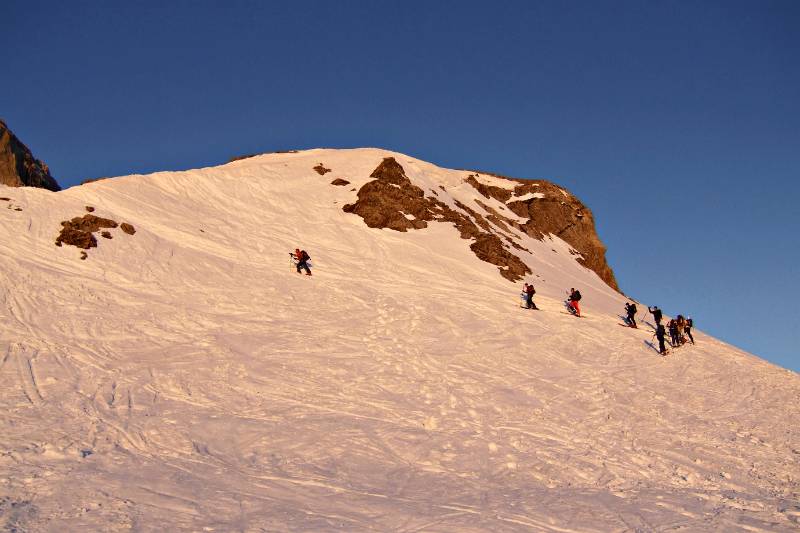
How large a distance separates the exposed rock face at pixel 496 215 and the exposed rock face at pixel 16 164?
25.1 meters

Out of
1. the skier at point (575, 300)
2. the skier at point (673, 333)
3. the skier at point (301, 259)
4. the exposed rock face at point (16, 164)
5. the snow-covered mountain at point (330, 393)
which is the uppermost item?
the exposed rock face at point (16, 164)

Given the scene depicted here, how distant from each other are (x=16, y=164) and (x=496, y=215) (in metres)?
37.7

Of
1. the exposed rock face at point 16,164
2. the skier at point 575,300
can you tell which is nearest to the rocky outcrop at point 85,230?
the exposed rock face at point 16,164

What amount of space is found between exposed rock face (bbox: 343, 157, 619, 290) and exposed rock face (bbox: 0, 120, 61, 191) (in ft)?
82.2

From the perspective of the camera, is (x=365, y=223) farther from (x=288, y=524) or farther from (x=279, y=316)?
(x=288, y=524)

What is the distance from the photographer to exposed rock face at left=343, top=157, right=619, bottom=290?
39.4 metres

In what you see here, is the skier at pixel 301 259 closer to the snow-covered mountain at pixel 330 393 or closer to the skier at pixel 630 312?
the snow-covered mountain at pixel 330 393

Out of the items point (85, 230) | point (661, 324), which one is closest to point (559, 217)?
point (661, 324)

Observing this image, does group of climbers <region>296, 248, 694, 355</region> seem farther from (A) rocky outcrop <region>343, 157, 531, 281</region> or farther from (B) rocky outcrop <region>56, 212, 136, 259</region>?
(B) rocky outcrop <region>56, 212, 136, 259</region>

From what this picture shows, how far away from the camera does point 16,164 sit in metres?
44.7

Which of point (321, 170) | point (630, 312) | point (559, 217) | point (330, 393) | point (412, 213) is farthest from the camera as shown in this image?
point (559, 217)

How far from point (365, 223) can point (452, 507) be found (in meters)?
30.5

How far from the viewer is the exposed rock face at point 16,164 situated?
43.2 m

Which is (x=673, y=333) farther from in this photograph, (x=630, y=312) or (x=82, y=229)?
(x=82, y=229)
